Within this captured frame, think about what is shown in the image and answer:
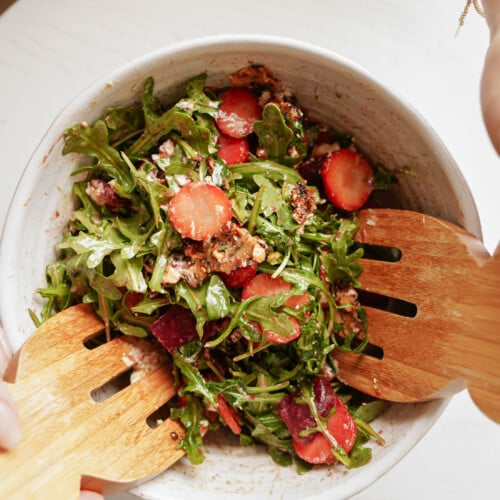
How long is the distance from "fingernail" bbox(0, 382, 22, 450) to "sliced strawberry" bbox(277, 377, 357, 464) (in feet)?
1.98

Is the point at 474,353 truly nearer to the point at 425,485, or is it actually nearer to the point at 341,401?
the point at 341,401

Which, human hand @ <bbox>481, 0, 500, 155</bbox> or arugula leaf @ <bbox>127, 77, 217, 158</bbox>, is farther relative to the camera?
arugula leaf @ <bbox>127, 77, 217, 158</bbox>

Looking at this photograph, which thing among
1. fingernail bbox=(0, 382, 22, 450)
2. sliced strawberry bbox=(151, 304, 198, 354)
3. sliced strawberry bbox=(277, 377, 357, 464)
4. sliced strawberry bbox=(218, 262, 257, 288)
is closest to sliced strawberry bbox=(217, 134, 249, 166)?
sliced strawberry bbox=(218, 262, 257, 288)

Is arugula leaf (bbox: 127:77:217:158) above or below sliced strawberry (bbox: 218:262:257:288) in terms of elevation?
above

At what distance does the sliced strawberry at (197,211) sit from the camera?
1249 mm

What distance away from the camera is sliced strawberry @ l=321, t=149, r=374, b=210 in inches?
56.0

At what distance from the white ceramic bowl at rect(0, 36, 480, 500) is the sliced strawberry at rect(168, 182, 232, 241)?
0.27 meters

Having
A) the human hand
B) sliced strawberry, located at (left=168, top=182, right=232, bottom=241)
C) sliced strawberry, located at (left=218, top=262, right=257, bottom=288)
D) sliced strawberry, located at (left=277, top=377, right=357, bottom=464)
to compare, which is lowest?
sliced strawberry, located at (left=277, top=377, right=357, bottom=464)

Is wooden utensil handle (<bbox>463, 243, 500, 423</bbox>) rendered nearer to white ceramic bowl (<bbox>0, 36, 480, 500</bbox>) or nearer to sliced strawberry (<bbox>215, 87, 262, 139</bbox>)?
white ceramic bowl (<bbox>0, 36, 480, 500</bbox>)

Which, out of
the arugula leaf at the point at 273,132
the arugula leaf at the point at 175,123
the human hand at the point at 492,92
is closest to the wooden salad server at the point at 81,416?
the arugula leaf at the point at 175,123

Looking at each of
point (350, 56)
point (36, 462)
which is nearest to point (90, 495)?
point (36, 462)

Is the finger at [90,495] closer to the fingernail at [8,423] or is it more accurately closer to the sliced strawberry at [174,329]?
the fingernail at [8,423]

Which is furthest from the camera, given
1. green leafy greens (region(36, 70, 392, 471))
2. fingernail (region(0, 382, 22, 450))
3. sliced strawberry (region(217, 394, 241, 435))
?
sliced strawberry (region(217, 394, 241, 435))

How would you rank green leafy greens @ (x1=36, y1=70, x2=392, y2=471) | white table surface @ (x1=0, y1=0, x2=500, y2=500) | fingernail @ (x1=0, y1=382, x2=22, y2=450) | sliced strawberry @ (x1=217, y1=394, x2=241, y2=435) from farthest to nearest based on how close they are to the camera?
white table surface @ (x1=0, y1=0, x2=500, y2=500) < sliced strawberry @ (x1=217, y1=394, x2=241, y2=435) < green leafy greens @ (x1=36, y1=70, x2=392, y2=471) < fingernail @ (x1=0, y1=382, x2=22, y2=450)
